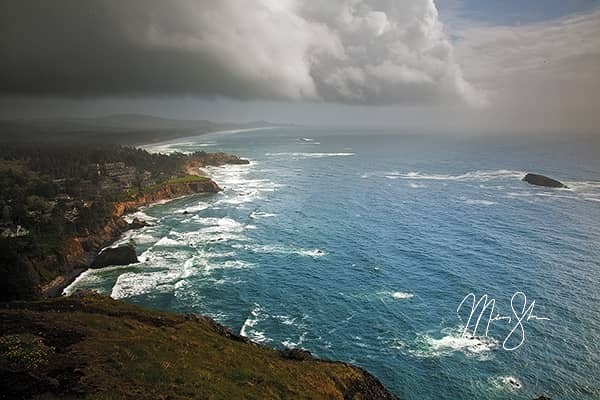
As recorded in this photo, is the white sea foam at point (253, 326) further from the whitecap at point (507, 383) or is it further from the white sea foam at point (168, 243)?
the white sea foam at point (168, 243)

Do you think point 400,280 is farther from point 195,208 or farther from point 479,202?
point 195,208

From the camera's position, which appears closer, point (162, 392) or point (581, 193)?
point (162, 392)

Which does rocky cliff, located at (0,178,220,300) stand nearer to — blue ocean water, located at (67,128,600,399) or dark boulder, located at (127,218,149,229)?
dark boulder, located at (127,218,149,229)

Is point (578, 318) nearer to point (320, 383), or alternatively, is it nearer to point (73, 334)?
point (320, 383)

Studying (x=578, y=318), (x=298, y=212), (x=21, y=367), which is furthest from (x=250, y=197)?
(x=21, y=367)
